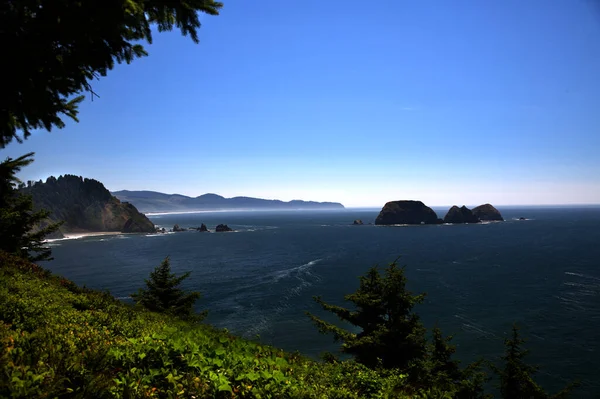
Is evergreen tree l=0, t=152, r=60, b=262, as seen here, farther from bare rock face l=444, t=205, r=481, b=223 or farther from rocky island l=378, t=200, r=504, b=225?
bare rock face l=444, t=205, r=481, b=223

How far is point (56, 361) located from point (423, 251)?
8802 cm

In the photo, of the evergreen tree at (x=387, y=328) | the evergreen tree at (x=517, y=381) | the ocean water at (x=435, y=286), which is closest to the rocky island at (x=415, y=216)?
the ocean water at (x=435, y=286)

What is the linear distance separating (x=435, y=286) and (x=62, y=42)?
172 feet

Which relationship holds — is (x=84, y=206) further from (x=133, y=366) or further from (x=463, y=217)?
(x=463, y=217)

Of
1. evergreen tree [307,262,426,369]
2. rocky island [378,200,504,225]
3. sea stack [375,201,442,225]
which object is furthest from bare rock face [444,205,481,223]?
evergreen tree [307,262,426,369]

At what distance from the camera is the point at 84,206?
179000mm

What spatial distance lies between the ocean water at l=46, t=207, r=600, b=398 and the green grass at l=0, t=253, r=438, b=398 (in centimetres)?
1524

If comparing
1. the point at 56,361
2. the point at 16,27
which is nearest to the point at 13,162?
the point at 16,27

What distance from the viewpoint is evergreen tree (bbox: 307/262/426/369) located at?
15.0 meters

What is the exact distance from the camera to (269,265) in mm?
65562

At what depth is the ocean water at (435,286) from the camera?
29.0m

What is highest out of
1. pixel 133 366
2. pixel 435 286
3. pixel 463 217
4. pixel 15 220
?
pixel 15 220

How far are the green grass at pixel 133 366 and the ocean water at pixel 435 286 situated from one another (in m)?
15.2

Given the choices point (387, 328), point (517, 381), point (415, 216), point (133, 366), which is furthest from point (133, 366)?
point (415, 216)
